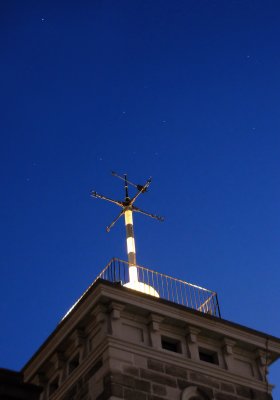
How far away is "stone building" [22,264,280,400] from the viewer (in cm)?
2388

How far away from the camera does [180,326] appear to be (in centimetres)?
2589

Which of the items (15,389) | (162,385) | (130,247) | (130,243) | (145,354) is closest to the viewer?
(15,389)

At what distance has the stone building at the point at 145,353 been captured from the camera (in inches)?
940

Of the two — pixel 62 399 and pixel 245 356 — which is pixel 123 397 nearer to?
pixel 62 399

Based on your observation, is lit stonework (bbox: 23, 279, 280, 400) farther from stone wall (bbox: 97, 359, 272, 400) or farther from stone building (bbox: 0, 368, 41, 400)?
stone building (bbox: 0, 368, 41, 400)

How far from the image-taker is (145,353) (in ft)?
80.1

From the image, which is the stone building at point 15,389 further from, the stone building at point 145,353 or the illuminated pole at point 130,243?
the illuminated pole at point 130,243

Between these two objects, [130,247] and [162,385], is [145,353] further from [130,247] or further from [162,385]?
[130,247]

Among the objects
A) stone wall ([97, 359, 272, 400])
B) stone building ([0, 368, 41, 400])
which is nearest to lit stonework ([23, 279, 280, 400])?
stone wall ([97, 359, 272, 400])

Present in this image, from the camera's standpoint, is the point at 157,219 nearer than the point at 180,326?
No

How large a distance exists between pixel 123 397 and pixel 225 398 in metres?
3.88

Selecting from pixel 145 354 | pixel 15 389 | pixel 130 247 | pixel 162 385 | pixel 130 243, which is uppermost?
pixel 130 243

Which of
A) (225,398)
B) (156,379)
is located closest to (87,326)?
(156,379)

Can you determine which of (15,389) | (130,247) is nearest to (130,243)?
(130,247)
